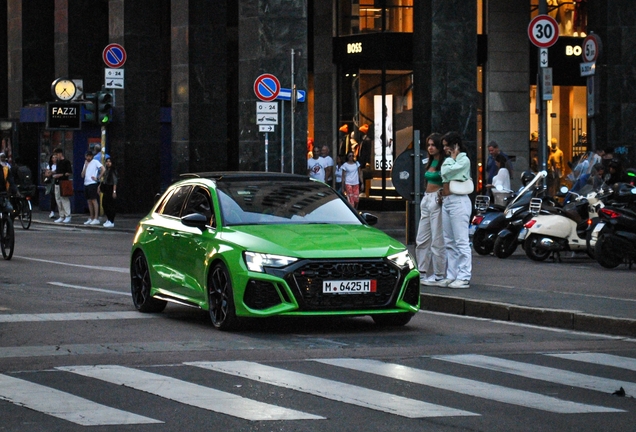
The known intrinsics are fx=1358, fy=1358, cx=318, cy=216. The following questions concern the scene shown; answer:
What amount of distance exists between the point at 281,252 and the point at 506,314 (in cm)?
287

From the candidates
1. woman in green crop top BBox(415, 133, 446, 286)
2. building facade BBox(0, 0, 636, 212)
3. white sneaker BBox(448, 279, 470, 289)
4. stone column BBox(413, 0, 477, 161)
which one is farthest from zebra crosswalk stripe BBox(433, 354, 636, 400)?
building facade BBox(0, 0, 636, 212)

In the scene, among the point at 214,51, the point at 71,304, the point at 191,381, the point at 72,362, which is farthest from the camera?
the point at 214,51

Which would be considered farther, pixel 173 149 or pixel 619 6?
pixel 173 149

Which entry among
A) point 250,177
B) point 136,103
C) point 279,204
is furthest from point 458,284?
point 136,103

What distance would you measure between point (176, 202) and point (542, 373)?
5046mm

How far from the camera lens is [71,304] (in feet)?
46.1

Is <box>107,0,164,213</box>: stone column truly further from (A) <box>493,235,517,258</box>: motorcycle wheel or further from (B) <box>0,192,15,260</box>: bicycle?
(A) <box>493,235,517,258</box>: motorcycle wheel

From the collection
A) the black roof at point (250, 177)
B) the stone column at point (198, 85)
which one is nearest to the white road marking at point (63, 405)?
the black roof at point (250, 177)

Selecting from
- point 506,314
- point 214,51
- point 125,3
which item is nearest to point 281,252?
point 506,314

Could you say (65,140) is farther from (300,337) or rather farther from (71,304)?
(300,337)

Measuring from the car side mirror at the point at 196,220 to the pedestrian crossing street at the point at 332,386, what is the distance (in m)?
2.57

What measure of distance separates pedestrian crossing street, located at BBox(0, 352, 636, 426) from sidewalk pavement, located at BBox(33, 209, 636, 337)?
165 cm

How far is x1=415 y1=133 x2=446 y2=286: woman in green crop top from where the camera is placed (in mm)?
15031

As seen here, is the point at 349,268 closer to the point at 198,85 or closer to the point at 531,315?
the point at 531,315
